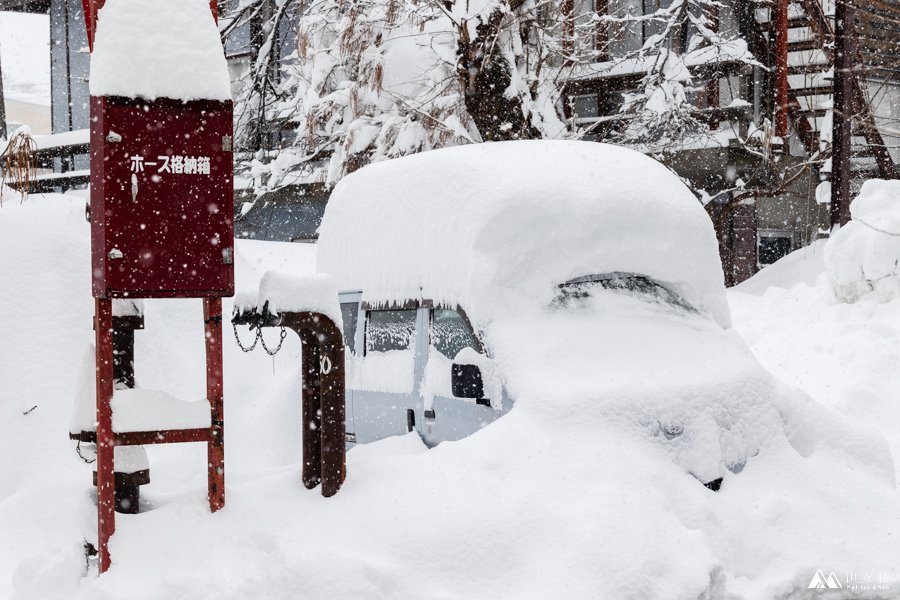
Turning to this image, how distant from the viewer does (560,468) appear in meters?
4.79

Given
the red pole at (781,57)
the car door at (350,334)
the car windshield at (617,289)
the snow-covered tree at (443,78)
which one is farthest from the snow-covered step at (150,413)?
the red pole at (781,57)

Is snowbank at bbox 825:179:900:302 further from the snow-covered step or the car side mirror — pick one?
the snow-covered step

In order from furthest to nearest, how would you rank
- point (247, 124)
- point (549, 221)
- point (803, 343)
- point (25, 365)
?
point (247, 124), point (803, 343), point (25, 365), point (549, 221)

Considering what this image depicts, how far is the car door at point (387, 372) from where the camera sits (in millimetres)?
6043

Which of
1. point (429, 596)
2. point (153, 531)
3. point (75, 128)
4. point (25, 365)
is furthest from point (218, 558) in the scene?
point (75, 128)

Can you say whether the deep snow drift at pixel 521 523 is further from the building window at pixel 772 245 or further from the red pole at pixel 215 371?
the building window at pixel 772 245

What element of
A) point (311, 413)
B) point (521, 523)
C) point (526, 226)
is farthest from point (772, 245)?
point (521, 523)

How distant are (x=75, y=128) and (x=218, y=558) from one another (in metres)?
18.4

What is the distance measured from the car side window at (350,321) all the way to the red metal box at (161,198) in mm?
1893

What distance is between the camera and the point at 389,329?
641 centimetres

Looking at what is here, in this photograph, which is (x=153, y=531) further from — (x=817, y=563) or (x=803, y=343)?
(x=803, y=343)

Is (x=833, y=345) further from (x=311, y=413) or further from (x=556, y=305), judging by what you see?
(x=311, y=413)

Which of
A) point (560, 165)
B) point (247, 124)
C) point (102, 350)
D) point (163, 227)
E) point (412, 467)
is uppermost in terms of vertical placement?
point (247, 124)
